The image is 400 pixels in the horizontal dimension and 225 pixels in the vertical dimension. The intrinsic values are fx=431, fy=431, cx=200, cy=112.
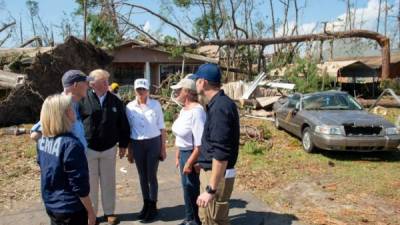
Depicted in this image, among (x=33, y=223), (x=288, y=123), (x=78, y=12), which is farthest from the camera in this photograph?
(x=78, y=12)

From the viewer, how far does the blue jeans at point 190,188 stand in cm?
482

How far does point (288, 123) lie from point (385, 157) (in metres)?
2.84

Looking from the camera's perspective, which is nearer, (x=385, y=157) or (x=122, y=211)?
(x=122, y=211)

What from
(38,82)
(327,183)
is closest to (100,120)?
(327,183)

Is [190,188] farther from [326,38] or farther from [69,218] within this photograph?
[326,38]

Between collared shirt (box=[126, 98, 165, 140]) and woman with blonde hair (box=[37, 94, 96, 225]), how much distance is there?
218 cm

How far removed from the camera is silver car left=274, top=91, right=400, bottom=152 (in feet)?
30.1

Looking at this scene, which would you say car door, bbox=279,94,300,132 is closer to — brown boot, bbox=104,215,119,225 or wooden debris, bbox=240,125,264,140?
wooden debris, bbox=240,125,264,140

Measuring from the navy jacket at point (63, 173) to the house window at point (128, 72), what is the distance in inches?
1040

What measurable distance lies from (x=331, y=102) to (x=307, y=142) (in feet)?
4.84

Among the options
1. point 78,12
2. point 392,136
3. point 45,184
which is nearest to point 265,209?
point 45,184

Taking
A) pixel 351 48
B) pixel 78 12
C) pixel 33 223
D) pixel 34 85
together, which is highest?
pixel 78 12

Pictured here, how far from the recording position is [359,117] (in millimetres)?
9703

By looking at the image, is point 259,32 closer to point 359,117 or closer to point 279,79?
point 279,79
